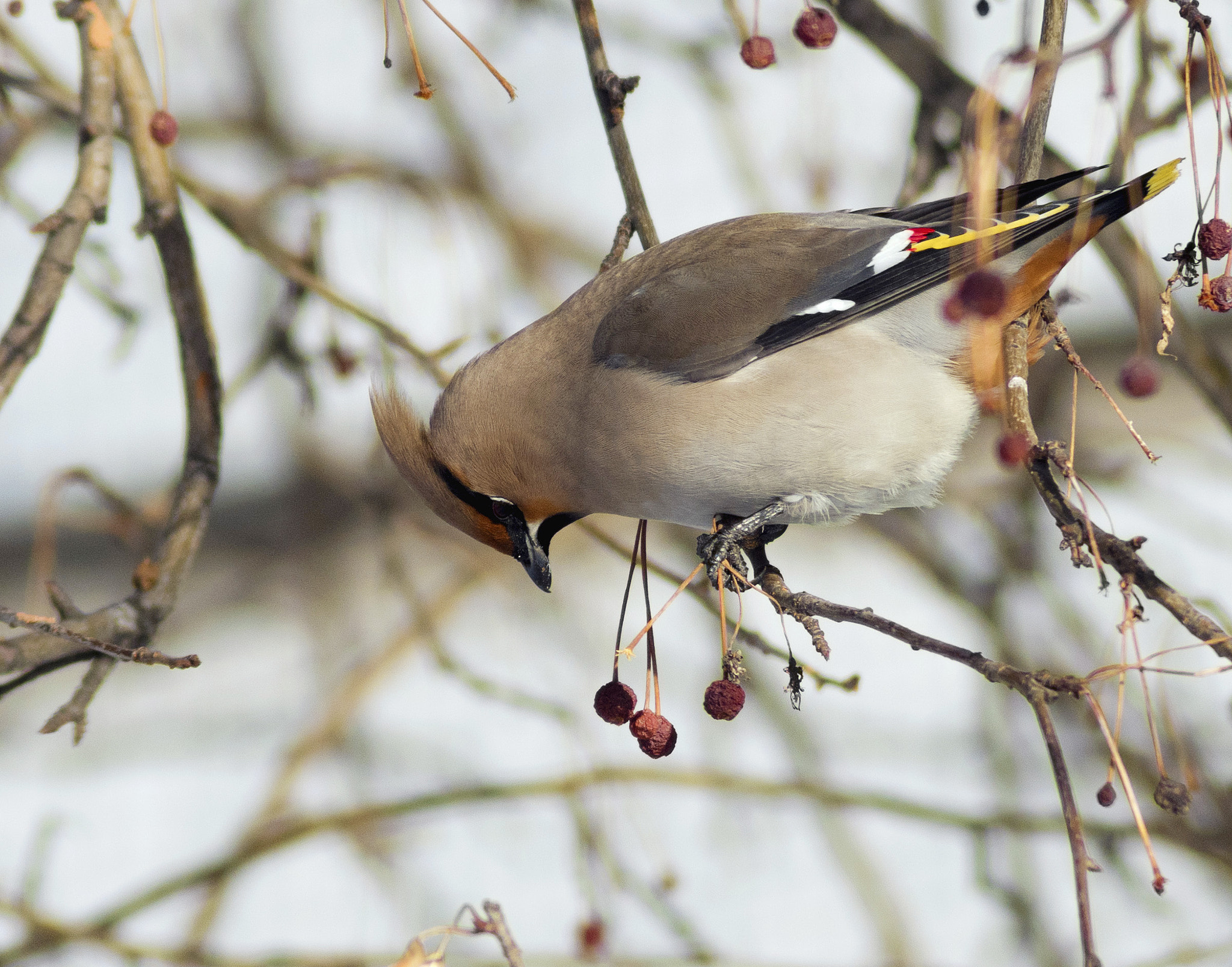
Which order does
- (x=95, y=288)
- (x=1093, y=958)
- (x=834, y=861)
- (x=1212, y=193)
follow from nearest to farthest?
(x=1093, y=958)
(x=1212, y=193)
(x=95, y=288)
(x=834, y=861)

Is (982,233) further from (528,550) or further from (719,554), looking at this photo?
(528,550)

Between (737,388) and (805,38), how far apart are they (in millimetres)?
746

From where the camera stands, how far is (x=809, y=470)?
234cm

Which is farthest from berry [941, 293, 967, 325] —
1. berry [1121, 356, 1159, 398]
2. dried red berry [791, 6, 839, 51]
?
dried red berry [791, 6, 839, 51]

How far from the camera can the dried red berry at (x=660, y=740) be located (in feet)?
6.44

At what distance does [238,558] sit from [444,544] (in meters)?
1.26

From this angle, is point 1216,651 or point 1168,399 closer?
point 1216,651

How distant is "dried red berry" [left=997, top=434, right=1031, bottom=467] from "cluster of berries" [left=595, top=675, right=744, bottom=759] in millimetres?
598

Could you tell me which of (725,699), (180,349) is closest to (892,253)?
(725,699)

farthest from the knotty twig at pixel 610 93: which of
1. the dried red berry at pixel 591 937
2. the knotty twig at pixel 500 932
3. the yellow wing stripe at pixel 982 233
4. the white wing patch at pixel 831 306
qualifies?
the dried red berry at pixel 591 937

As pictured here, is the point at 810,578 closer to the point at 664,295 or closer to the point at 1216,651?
the point at 664,295

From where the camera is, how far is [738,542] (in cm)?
238

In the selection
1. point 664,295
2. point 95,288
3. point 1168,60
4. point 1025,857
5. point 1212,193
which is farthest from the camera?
point 1025,857

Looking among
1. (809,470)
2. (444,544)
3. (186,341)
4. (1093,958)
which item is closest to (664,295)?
(809,470)
